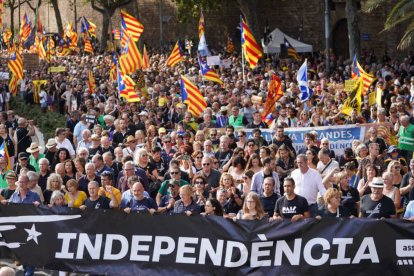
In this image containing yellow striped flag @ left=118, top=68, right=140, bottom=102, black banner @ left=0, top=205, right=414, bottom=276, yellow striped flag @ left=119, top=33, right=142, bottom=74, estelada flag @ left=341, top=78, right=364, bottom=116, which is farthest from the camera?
yellow striped flag @ left=119, top=33, right=142, bottom=74

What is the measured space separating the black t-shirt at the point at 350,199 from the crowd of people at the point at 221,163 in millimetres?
17

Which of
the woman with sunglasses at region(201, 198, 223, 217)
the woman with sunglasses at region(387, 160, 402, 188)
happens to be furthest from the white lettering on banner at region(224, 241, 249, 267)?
the woman with sunglasses at region(387, 160, 402, 188)

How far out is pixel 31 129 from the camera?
2059cm

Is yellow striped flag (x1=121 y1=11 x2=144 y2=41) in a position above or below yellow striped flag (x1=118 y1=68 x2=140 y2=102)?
above

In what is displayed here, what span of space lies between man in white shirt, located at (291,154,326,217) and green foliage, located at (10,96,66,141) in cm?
1421

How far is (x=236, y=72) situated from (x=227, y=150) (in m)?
18.6

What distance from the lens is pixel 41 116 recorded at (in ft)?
103

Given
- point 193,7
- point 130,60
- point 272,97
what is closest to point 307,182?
point 272,97

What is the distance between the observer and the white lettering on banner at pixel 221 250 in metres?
11.4

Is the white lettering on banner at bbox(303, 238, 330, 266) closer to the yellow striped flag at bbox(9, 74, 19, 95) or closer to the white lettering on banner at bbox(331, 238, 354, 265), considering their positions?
the white lettering on banner at bbox(331, 238, 354, 265)

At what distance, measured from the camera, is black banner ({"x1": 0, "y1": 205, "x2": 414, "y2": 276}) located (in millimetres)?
11367

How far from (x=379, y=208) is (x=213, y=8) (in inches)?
1577

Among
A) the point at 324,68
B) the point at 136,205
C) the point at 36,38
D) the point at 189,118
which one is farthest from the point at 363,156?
the point at 36,38

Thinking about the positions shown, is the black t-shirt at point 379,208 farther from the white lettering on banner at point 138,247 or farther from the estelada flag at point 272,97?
the estelada flag at point 272,97
